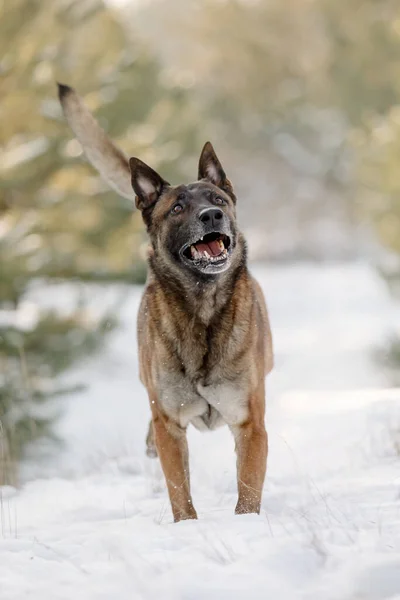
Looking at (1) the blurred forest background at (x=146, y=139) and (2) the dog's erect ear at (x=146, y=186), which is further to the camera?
(1) the blurred forest background at (x=146, y=139)

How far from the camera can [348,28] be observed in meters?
34.8

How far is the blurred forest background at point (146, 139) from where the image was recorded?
10.9 meters

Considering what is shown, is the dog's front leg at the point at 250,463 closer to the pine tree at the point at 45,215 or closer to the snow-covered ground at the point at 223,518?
the snow-covered ground at the point at 223,518

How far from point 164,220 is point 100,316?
6164 mm

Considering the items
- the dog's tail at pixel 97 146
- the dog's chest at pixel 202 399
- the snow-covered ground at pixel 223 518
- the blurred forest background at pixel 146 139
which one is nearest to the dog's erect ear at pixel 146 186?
the dog's tail at pixel 97 146

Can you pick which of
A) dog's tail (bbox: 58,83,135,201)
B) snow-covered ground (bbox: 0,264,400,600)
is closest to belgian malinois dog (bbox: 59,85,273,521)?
snow-covered ground (bbox: 0,264,400,600)

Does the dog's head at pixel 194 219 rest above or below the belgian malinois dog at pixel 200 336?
above

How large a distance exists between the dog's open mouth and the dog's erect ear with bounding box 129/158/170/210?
53cm

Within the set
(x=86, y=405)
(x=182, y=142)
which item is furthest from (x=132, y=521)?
(x=182, y=142)

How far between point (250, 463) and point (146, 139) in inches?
393

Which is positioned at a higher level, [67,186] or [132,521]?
[67,186]

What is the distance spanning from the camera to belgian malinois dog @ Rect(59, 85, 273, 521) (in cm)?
511

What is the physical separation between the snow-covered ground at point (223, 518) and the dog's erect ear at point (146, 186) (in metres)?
1.68

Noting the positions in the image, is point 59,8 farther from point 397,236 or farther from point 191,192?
point 191,192
